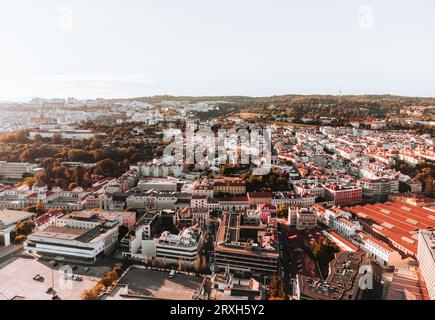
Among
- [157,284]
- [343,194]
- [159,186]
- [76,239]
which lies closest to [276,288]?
[157,284]

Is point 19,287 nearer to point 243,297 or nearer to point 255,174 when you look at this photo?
point 243,297

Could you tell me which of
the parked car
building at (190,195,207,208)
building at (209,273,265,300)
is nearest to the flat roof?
building at (209,273,265,300)

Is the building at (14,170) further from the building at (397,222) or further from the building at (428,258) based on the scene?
the building at (428,258)

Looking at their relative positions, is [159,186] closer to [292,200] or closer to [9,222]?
[292,200]

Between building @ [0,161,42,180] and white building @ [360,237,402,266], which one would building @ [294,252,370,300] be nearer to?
white building @ [360,237,402,266]

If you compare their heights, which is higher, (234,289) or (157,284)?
(234,289)

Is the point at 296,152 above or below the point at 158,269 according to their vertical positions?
above
